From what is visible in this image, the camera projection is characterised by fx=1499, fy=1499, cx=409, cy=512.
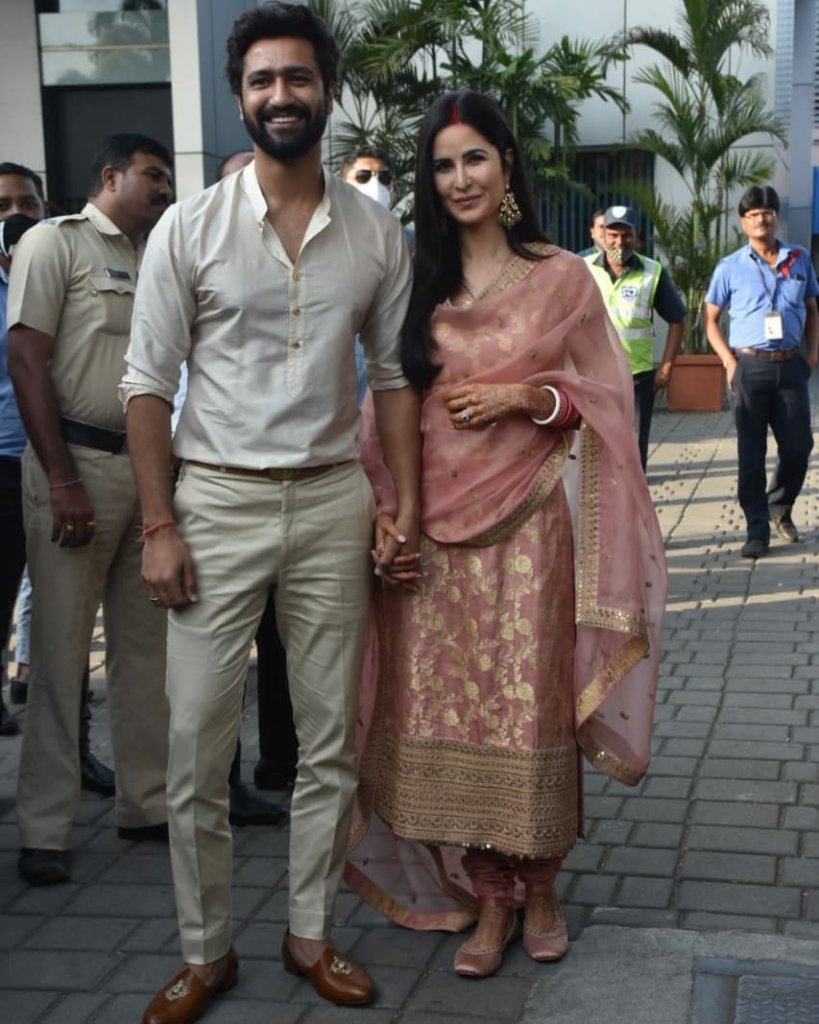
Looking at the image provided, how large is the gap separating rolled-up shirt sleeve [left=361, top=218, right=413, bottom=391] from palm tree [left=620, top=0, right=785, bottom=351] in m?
13.1

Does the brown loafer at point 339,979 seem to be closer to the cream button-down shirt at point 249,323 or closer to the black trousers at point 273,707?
the cream button-down shirt at point 249,323

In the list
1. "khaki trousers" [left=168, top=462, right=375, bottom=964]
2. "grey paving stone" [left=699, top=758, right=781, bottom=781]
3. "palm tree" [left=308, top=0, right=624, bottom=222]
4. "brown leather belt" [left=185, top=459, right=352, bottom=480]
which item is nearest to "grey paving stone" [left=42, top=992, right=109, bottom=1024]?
"khaki trousers" [left=168, top=462, right=375, bottom=964]

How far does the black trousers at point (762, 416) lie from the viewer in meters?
8.65

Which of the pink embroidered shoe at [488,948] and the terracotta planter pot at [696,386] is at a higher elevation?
the pink embroidered shoe at [488,948]

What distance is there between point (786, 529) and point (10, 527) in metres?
5.52

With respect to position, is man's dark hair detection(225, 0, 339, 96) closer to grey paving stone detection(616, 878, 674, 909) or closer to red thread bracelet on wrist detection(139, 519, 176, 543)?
red thread bracelet on wrist detection(139, 519, 176, 543)

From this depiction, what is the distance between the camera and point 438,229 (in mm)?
3596

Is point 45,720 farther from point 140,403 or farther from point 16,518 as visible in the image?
point 140,403

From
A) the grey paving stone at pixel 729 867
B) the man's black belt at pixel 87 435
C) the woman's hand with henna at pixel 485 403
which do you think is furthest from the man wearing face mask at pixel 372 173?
the grey paving stone at pixel 729 867

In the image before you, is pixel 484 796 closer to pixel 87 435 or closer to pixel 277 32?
pixel 87 435

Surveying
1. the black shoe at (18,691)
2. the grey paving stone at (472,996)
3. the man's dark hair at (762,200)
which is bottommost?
the black shoe at (18,691)

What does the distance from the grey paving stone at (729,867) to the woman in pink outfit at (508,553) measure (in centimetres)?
64

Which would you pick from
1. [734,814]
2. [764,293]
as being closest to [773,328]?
[764,293]

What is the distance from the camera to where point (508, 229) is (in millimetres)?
3602
